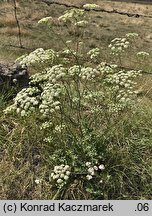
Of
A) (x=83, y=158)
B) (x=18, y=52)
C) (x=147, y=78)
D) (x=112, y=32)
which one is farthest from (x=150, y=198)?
(x=112, y=32)

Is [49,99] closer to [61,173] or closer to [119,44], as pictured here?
[61,173]

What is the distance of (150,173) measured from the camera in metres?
4.18

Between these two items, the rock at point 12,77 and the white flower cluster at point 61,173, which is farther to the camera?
the rock at point 12,77

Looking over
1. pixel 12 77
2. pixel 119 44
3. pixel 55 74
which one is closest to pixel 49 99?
pixel 55 74

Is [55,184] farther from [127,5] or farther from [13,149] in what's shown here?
[127,5]

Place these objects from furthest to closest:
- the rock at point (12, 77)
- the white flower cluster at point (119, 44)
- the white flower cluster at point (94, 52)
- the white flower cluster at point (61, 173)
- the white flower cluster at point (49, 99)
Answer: the rock at point (12, 77) < the white flower cluster at point (94, 52) < the white flower cluster at point (119, 44) < the white flower cluster at point (61, 173) < the white flower cluster at point (49, 99)

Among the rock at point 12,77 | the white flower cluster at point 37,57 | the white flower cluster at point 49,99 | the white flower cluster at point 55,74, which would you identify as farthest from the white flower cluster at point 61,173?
the rock at point 12,77

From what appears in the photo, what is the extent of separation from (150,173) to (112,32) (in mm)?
9017

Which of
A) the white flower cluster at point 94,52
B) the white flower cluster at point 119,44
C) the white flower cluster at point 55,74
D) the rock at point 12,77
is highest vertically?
the white flower cluster at point 119,44

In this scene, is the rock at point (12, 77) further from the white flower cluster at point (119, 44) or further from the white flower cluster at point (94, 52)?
the white flower cluster at point (119, 44)

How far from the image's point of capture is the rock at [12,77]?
502 cm

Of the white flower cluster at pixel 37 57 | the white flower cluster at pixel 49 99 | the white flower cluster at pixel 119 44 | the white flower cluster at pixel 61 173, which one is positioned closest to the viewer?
the white flower cluster at pixel 49 99

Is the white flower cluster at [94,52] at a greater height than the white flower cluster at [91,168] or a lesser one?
greater

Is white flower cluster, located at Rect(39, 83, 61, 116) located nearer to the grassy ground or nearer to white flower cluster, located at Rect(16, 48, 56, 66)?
white flower cluster, located at Rect(16, 48, 56, 66)
